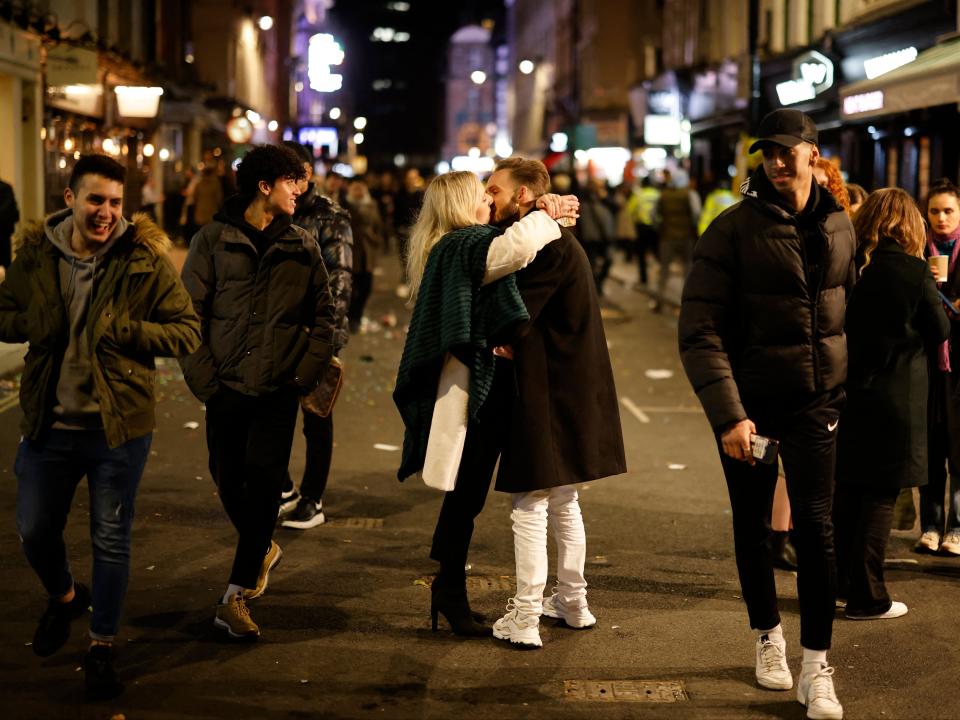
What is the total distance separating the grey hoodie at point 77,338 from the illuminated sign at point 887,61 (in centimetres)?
1808

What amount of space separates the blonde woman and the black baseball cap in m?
0.99

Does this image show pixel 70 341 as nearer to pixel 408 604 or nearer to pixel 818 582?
pixel 408 604

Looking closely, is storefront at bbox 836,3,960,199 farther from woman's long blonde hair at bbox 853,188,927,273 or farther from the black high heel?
the black high heel

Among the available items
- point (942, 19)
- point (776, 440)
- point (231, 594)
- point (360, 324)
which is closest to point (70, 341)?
point (231, 594)

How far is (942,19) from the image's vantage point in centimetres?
2102

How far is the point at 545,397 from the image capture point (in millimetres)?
6008

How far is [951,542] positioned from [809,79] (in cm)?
A: 1921

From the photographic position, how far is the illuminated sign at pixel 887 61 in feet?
71.9

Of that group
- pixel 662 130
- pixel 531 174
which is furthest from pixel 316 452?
pixel 662 130

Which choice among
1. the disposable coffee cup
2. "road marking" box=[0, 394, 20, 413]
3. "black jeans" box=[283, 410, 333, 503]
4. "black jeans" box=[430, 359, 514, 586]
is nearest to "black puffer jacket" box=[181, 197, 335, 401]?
"black jeans" box=[430, 359, 514, 586]

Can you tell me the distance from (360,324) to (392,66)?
177m

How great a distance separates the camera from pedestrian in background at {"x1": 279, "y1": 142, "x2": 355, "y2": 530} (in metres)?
8.16

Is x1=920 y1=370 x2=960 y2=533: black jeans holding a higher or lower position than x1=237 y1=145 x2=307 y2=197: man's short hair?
lower

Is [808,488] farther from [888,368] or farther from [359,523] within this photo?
[359,523]
